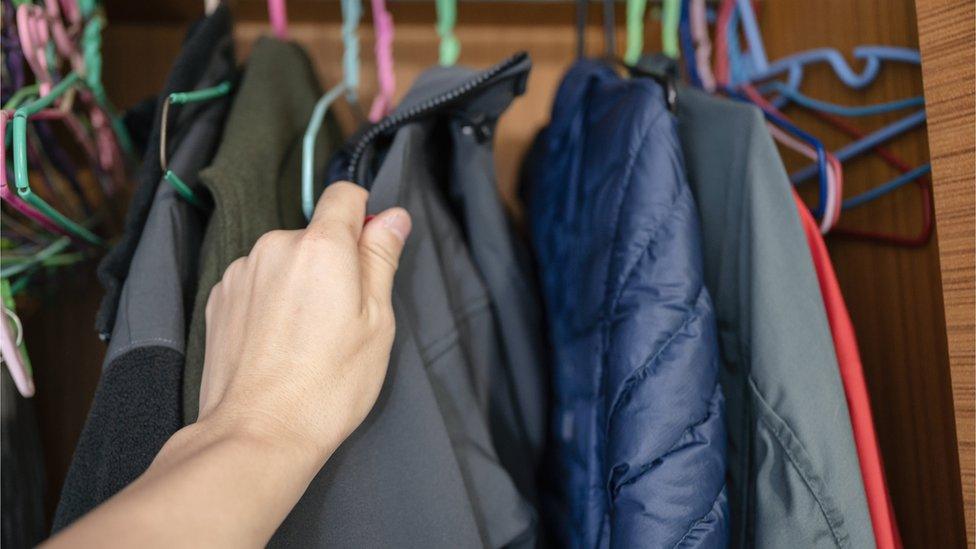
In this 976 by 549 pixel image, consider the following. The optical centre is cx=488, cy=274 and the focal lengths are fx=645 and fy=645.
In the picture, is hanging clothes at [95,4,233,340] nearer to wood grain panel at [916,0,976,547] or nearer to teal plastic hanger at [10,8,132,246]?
teal plastic hanger at [10,8,132,246]

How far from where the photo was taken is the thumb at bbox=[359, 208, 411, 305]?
443mm

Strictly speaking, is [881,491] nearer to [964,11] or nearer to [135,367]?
[964,11]

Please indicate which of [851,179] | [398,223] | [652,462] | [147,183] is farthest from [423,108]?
[851,179]

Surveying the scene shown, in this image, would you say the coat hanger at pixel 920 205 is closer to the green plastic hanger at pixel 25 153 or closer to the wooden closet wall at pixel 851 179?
the wooden closet wall at pixel 851 179

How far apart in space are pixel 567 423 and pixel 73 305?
2.07 feet

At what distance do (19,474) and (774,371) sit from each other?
66 cm

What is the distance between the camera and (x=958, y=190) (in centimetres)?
40

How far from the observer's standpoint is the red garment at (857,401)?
1.59ft

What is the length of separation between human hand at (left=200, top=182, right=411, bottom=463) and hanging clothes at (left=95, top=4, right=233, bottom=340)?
0.09m

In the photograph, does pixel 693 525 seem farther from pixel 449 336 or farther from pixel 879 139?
pixel 879 139

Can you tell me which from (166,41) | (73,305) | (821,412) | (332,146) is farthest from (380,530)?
(166,41)

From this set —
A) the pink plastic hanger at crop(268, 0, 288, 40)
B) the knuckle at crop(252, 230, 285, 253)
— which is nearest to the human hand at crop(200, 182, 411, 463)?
the knuckle at crop(252, 230, 285, 253)

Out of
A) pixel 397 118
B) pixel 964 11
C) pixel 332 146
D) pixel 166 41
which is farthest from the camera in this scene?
pixel 166 41

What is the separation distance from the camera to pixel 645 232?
0.50 metres
